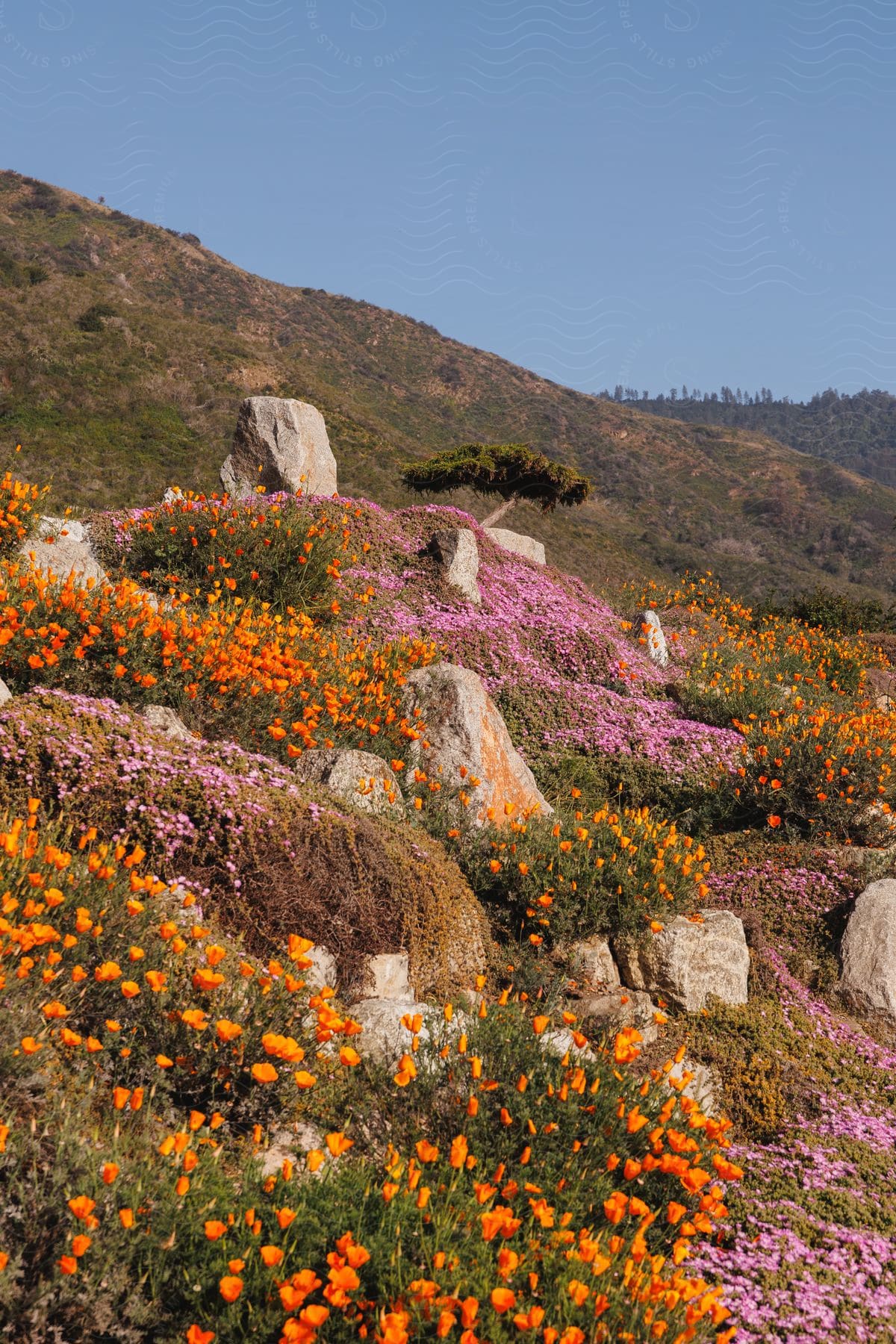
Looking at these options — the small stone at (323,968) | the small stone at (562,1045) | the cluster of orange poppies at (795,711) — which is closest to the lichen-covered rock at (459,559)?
the cluster of orange poppies at (795,711)

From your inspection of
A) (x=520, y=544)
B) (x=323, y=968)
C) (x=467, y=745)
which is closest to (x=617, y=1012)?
(x=323, y=968)

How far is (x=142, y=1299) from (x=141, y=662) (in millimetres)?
4585

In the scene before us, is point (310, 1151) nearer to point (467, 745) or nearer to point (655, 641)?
point (467, 745)

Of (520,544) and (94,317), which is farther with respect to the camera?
(94,317)

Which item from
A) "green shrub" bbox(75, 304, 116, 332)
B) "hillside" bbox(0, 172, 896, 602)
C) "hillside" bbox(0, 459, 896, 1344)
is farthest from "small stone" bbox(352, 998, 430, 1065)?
"green shrub" bbox(75, 304, 116, 332)

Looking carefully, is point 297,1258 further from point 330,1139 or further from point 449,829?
point 449,829

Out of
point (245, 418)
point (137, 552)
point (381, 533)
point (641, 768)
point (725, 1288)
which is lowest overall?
point (725, 1288)

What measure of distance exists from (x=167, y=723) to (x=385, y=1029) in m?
2.60

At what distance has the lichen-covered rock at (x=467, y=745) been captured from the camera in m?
7.38

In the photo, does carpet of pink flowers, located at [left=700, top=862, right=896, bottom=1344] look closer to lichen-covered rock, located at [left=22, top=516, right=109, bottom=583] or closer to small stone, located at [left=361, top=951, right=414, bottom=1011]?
small stone, located at [left=361, top=951, right=414, bottom=1011]

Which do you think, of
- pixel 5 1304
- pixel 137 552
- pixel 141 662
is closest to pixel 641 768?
pixel 141 662

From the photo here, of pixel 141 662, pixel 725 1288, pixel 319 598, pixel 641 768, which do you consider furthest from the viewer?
pixel 319 598

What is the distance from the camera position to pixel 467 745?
7.49 m

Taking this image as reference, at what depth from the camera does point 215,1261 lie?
2.53 m
